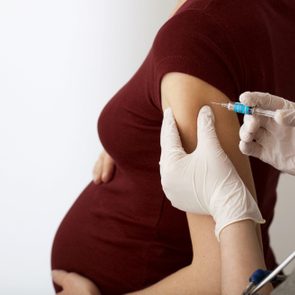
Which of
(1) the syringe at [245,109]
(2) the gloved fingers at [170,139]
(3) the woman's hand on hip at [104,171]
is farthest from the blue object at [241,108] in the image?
(3) the woman's hand on hip at [104,171]

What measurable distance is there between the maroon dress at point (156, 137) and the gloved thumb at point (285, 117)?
0.09 meters

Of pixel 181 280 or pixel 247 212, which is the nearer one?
pixel 247 212

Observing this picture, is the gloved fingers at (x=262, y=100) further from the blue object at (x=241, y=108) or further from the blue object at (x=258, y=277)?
the blue object at (x=258, y=277)

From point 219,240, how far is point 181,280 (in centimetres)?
19

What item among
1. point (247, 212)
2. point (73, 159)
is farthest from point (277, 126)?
point (73, 159)

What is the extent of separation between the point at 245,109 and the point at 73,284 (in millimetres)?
631

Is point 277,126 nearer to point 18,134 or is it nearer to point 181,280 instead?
point 181,280

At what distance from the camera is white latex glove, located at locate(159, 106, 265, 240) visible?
2.74 ft

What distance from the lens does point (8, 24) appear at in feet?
6.50

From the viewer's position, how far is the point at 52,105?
207cm

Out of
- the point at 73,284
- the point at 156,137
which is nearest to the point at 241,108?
the point at 156,137

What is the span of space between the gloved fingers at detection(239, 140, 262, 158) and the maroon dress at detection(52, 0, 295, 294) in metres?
0.08

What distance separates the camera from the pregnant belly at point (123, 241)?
3.48 feet

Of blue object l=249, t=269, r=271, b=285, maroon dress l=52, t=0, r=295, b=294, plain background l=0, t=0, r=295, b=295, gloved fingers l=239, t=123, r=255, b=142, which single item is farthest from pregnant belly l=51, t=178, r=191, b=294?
plain background l=0, t=0, r=295, b=295
